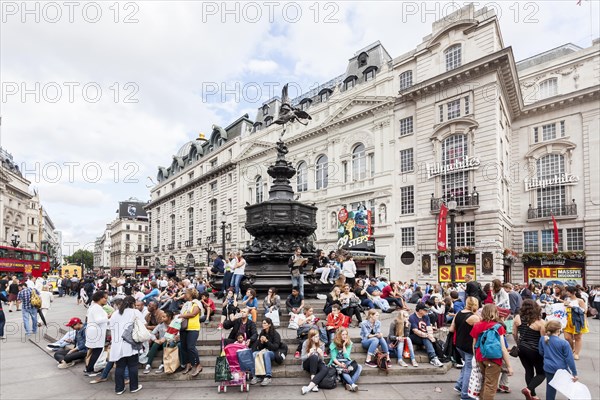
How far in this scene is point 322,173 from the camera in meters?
40.9

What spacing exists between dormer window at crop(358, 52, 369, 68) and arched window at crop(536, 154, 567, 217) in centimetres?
1938

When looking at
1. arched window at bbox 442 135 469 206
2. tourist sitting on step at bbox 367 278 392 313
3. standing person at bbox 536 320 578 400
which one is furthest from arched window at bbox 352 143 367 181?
standing person at bbox 536 320 578 400

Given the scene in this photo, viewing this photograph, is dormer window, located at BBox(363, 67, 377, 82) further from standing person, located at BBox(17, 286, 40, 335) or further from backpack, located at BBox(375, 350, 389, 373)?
backpack, located at BBox(375, 350, 389, 373)

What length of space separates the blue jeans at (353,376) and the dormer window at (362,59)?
3744cm

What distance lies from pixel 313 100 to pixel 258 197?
14375 mm

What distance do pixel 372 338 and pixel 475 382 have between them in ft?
8.43

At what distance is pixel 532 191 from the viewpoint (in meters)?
32.3

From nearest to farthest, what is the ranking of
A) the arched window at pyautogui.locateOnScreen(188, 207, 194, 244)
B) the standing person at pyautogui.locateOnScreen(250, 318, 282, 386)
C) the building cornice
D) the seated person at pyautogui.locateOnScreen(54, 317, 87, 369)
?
the standing person at pyautogui.locateOnScreen(250, 318, 282, 386) < the seated person at pyautogui.locateOnScreen(54, 317, 87, 369) < the building cornice < the arched window at pyautogui.locateOnScreen(188, 207, 194, 244)

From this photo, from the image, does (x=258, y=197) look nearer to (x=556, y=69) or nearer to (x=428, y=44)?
(x=428, y=44)

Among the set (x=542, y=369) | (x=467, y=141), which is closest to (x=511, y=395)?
(x=542, y=369)

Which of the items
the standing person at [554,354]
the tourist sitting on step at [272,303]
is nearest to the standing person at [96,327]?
the tourist sitting on step at [272,303]

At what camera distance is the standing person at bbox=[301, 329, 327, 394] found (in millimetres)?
7159

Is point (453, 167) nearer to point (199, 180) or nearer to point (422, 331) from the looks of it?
point (422, 331)

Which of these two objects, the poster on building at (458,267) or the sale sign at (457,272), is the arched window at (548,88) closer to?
the poster on building at (458,267)
